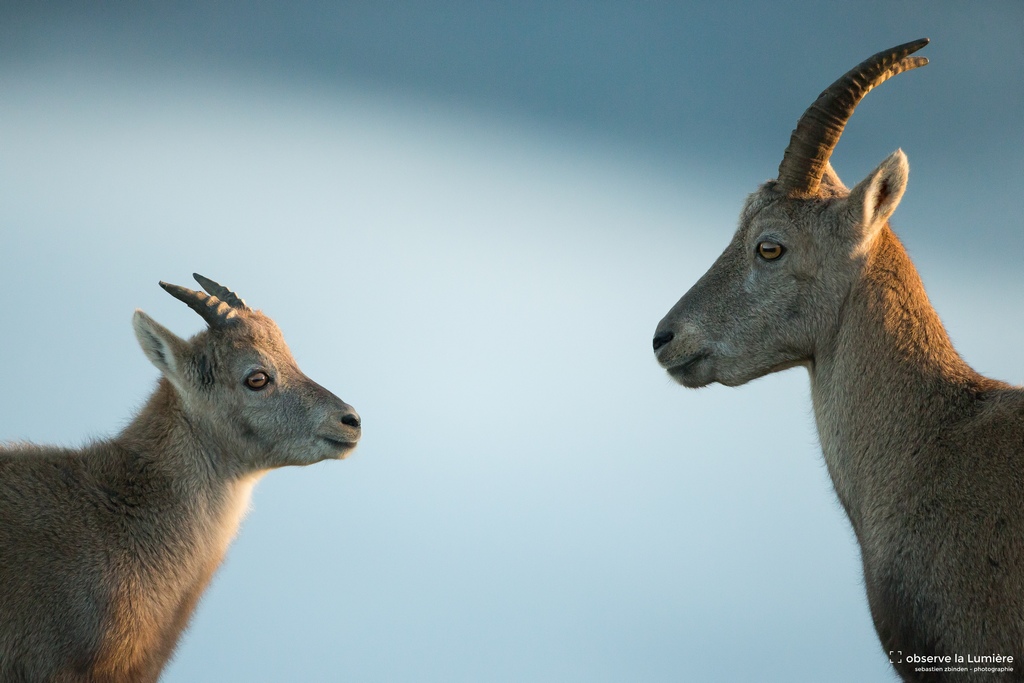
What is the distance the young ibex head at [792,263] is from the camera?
598 centimetres

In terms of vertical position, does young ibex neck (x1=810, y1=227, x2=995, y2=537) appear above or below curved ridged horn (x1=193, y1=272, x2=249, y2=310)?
above

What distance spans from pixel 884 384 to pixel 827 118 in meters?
1.65

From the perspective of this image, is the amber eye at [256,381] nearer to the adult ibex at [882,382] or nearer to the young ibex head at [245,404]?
the young ibex head at [245,404]

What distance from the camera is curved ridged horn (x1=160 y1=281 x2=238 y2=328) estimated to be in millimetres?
7457

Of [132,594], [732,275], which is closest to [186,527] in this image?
[132,594]

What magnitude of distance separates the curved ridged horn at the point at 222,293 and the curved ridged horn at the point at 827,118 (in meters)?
4.32

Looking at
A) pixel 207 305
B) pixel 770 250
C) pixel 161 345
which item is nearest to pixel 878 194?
pixel 770 250

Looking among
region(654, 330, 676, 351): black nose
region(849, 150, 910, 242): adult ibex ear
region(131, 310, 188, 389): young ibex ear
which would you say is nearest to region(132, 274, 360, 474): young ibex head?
region(131, 310, 188, 389): young ibex ear

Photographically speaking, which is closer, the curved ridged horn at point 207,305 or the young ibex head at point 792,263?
the young ibex head at point 792,263

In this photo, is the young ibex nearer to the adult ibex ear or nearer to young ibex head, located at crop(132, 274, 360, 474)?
young ibex head, located at crop(132, 274, 360, 474)

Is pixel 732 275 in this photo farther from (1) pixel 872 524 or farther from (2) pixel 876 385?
(1) pixel 872 524

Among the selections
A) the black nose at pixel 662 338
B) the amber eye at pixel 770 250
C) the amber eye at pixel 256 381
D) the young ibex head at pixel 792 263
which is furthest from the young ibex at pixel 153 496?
the amber eye at pixel 770 250

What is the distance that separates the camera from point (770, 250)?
20.3 ft

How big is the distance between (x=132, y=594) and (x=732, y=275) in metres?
4.38
